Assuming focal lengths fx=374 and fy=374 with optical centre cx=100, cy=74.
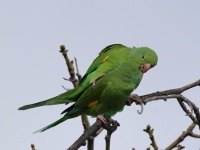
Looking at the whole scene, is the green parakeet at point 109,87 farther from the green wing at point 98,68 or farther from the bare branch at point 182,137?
the bare branch at point 182,137

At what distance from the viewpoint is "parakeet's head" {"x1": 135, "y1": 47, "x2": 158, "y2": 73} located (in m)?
3.89

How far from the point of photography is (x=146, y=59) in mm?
3893

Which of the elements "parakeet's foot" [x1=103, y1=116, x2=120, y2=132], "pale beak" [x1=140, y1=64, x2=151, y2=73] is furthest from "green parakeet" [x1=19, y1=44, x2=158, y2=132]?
"parakeet's foot" [x1=103, y1=116, x2=120, y2=132]

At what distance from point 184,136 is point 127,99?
2.21 ft

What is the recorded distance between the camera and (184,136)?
344cm

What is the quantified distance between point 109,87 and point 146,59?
48 centimetres

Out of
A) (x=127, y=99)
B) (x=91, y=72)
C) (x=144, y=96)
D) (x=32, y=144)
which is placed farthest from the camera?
(x=91, y=72)

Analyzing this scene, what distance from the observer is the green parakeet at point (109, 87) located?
382 cm

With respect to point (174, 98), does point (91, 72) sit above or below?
above

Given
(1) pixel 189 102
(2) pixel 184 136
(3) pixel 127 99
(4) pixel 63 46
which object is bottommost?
(2) pixel 184 136

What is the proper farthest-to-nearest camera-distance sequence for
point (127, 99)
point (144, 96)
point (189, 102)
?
point (127, 99)
point (144, 96)
point (189, 102)

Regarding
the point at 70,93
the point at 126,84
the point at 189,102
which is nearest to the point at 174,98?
the point at 189,102

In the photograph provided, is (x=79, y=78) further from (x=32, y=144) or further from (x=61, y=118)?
(x=32, y=144)

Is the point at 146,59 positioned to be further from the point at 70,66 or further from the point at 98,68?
the point at 70,66
